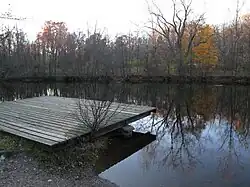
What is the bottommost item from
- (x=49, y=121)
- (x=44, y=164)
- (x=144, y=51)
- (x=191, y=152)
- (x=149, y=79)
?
(x=191, y=152)

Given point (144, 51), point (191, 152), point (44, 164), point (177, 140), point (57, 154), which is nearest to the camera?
point (44, 164)

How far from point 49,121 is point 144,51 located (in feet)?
55.8

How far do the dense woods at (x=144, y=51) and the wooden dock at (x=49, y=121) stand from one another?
13.2 meters

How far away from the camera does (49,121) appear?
17.4 feet

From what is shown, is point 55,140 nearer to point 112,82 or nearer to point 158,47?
point 112,82

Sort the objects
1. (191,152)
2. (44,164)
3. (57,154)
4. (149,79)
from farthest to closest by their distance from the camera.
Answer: (149,79)
(191,152)
(57,154)
(44,164)

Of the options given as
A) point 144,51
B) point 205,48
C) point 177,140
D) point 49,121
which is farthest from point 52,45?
point 177,140

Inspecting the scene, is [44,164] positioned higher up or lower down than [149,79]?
lower down

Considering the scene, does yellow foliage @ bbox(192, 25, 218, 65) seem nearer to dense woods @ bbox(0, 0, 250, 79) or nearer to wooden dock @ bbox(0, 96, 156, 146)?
dense woods @ bbox(0, 0, 250, 79)

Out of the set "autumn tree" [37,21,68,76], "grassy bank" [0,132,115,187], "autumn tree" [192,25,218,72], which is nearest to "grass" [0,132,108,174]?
"grassy bank" [0,132,115,187]

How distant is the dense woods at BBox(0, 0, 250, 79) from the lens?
1948 centimetres

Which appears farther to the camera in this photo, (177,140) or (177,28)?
(177,28)

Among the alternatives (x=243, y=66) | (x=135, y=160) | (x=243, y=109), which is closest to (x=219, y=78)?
(x=243, y=66)

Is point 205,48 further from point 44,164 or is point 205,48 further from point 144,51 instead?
point 44,164
